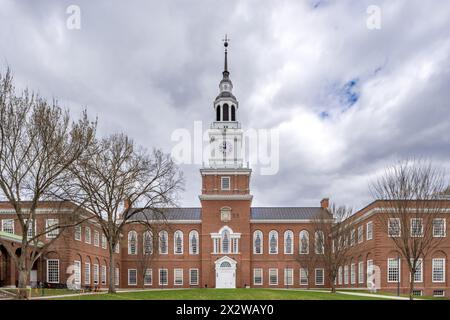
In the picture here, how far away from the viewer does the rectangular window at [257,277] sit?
6380 cm

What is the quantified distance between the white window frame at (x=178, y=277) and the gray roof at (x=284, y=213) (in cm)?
1299

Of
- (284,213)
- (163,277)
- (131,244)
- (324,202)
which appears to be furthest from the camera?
(324,202)

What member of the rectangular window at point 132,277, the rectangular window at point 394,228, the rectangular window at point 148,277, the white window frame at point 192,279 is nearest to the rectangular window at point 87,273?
the rectangular window at point 148,277

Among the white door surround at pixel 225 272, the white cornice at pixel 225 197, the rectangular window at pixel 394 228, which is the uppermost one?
the white cornice at pixel 225 197

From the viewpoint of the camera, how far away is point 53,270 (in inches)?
1822

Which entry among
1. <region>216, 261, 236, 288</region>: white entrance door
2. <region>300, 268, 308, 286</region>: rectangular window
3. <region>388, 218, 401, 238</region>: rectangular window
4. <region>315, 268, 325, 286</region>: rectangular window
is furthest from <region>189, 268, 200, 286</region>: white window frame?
<region>388, 218, 401, 238</region>: rectangular window

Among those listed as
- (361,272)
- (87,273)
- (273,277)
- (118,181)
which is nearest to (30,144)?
(118,181)

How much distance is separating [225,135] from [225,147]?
5.78 ft

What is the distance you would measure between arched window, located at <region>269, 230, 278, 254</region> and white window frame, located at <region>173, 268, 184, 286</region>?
13.1 meters

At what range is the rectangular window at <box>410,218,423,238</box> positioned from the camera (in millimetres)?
29648

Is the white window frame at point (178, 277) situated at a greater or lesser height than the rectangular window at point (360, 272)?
lesser

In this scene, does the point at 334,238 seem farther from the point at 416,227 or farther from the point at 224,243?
the point at 224,243

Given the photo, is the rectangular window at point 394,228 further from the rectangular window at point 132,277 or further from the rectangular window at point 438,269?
the rectangular window at point 132,277

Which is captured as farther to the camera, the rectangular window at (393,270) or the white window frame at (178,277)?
the white window frame at (178,277)
